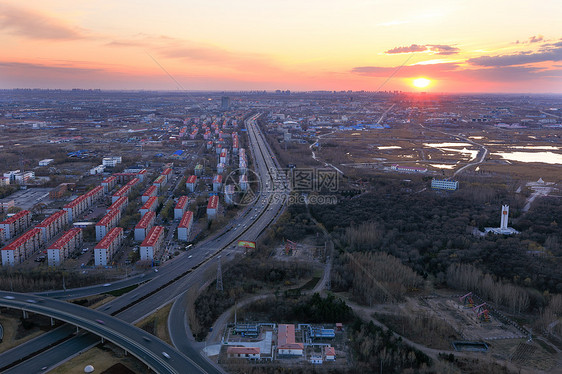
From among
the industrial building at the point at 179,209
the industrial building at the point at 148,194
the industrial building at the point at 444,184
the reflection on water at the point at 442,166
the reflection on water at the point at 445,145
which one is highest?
the reflection on water at the point at 445,145

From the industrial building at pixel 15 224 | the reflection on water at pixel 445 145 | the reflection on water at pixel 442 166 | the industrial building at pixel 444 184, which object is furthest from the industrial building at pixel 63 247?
the reflection on water at pixel 445 145

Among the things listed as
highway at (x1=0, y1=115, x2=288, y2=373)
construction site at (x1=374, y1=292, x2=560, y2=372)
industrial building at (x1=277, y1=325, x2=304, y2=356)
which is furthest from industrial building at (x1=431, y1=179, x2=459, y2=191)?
industrial building at (x1=277, y1=325, x2=304, y2=356)

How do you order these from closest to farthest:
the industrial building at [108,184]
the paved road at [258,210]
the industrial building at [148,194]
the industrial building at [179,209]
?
the paved road at [258,210] < the industrial building at [179,209] < the industrial building at [148,194] < the industrial building at [108,184]

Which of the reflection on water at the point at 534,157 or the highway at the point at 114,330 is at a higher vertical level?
the reflection on water at the point at 534,157

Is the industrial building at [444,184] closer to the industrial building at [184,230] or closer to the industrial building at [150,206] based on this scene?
the industrial building at [184,230]

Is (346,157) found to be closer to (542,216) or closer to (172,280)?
(542,216)

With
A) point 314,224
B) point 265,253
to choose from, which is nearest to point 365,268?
point 265,253
